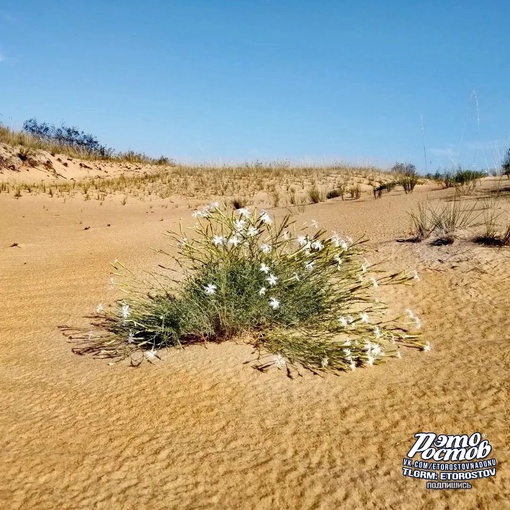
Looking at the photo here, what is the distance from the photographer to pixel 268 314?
3396 millimetres

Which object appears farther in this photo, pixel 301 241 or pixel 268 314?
pixel 301 241

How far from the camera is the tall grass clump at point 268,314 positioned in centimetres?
310

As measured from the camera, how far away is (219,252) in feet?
12.0

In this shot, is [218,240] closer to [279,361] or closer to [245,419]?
[279,361]

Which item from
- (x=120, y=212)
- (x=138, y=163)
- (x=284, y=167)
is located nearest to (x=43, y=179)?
(x=120, y=212)

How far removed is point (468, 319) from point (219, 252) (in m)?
1.82

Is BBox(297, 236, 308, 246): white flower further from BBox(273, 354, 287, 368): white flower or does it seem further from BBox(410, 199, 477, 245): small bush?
BBox(410, 199, 477, 245): small bush

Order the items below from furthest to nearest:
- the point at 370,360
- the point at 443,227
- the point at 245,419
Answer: the point at 443,227, the point at 370,360, the point at 245,419

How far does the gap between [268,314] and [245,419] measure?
1.09 meters

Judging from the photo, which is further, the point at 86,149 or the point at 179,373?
the point at 86,149

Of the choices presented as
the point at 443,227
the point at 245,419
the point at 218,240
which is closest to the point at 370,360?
the point at 245,419

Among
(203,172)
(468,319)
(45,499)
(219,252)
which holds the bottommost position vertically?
(45,499)

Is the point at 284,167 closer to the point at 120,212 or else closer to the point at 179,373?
the point at 120,212

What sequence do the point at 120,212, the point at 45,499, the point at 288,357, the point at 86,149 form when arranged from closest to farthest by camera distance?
the point at 45,499 → the point at 288,357 → the point at 120,212 → the point at 86,149
